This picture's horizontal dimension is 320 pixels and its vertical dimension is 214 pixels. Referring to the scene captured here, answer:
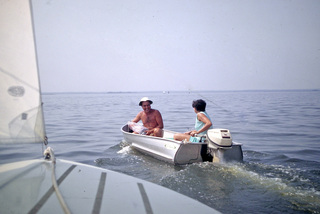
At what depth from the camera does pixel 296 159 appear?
763 centimetres

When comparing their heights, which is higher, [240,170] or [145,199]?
[145,199]

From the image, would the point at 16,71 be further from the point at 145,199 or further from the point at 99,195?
the point at 145,199

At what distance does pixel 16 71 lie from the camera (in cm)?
278

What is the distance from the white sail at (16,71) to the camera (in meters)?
2.73

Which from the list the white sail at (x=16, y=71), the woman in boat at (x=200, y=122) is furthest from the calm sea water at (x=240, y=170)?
the white sail at (x=16, y=71)

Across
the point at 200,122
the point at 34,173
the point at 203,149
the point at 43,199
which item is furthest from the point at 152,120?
the point at 43,199

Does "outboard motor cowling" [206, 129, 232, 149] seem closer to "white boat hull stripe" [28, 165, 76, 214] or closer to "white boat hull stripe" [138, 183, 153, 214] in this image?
"white boat hull stripe" [138, 183, 153, 214]

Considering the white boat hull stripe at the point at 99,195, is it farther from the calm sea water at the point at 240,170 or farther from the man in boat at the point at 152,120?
the man in boat at the point at 152,120

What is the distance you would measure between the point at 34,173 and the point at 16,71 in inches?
41.9

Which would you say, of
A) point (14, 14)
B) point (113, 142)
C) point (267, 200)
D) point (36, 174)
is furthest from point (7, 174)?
point (113, 142)

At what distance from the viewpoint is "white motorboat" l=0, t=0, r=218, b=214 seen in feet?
7.38

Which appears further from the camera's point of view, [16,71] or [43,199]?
[16,71]

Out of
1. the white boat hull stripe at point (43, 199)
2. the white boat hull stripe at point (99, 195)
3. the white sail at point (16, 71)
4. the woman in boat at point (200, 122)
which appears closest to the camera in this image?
the white boat hull stripe at point (43, 199)

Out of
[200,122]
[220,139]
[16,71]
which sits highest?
[16,71]
